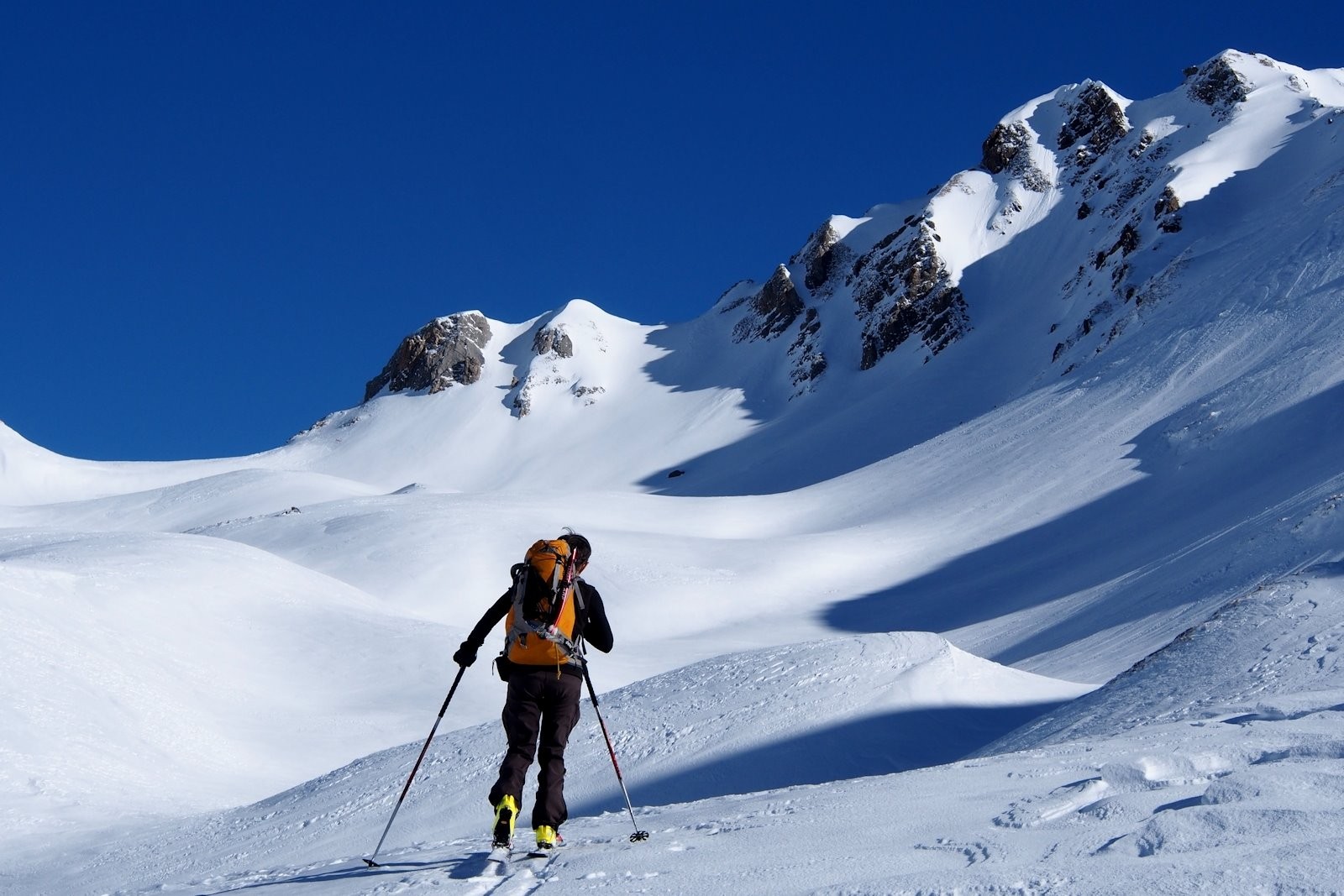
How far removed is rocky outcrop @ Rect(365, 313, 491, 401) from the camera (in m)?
115

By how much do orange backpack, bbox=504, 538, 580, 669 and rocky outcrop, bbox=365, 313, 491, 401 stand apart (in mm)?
109236

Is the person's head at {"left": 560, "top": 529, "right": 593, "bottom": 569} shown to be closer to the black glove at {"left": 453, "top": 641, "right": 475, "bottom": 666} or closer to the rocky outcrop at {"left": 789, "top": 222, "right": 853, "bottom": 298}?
the black glove at {"left": 453, "top": 641, "right": 475, "bottom": 666}

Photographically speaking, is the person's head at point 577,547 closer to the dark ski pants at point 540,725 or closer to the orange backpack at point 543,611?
the orange backpack at point 543,611

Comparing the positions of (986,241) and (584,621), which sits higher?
(986,241)

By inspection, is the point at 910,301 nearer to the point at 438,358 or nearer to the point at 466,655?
the point at 438,358

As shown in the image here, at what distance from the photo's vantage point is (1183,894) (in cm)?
428

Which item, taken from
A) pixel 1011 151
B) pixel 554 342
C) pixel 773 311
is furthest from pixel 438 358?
pixel 1011 151

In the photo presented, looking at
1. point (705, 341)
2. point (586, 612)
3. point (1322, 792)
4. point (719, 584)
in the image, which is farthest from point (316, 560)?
point (705, 341)

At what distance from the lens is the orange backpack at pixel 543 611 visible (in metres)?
6.75

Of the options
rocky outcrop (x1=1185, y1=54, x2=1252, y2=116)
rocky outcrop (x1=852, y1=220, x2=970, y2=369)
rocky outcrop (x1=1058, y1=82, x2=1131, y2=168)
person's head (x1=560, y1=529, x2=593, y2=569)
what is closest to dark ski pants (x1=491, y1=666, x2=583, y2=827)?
person's head (x1=560, y1=529, x2=593, y2=569)

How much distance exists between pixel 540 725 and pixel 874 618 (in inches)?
1090

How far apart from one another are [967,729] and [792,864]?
792cm

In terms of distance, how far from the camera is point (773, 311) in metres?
112

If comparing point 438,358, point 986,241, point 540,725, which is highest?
point 438,358
